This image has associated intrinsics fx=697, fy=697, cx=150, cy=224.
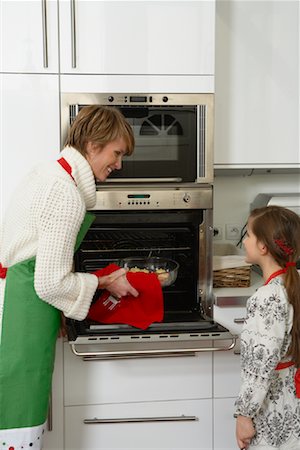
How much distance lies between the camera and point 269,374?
174 centimetres

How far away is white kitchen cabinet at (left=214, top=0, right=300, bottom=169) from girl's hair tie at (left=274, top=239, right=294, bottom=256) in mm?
856

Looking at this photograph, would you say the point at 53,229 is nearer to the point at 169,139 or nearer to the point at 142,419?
the point at 169,139

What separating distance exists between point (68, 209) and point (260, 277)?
3.67 ft

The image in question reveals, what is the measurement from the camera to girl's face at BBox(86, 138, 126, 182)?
1.89 m

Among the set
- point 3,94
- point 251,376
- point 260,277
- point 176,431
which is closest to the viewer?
point 251,376

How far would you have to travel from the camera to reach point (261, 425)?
1.81m

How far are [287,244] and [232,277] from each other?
64 centimetres

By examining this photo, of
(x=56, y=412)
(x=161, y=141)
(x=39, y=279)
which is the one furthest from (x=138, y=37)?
(x=56, y=412)

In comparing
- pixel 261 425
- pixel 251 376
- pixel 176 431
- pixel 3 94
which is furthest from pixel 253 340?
pixel 3 94

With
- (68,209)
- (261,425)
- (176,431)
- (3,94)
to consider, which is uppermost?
(3,94)

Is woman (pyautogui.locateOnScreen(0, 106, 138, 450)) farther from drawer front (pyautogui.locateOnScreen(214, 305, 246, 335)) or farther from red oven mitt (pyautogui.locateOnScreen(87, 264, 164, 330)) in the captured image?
drawer front (pyautogui.locateOnScreen(214, 305, 246, 335))

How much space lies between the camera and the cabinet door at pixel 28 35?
2.18m

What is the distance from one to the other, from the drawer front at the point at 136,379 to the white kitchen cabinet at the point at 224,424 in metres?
0.06

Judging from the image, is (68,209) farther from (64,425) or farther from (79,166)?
A: (64,425)
